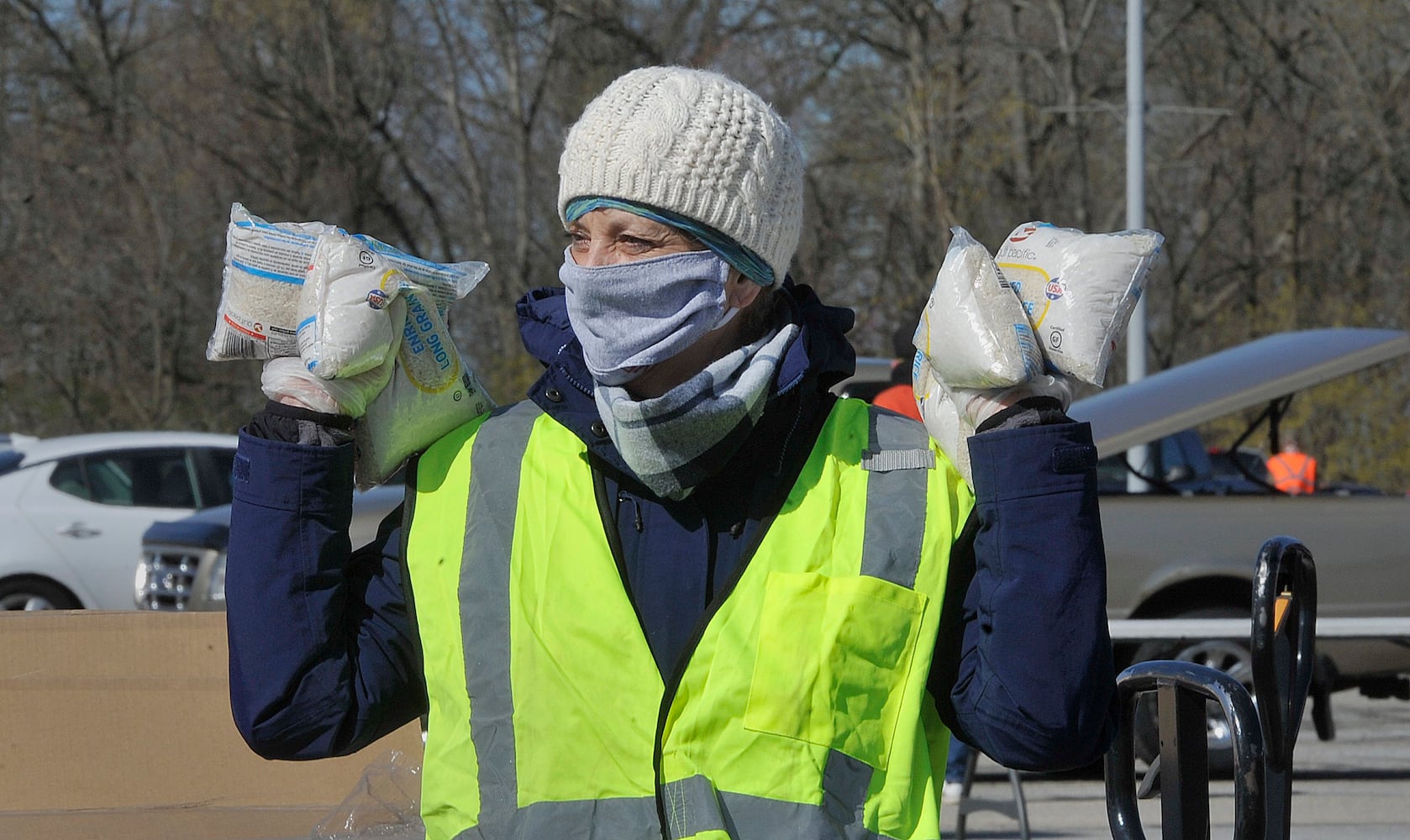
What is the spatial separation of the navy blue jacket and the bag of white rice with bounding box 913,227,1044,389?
0.26 ft

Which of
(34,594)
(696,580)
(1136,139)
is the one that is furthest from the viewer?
(1136,139)

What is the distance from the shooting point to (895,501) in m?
2.00

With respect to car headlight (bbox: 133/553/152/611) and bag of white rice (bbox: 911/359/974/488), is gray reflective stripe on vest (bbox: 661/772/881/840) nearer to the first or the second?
bag of white rice (bbox: 911/359/974/488)

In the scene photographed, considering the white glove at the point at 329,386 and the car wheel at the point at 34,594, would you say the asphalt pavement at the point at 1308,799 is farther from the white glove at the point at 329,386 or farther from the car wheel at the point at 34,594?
the car wheel at the point at 34,594

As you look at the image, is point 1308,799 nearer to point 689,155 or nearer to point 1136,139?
point 689,155

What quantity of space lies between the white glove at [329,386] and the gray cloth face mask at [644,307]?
0.25 metres

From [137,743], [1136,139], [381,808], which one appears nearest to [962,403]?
[381,808]

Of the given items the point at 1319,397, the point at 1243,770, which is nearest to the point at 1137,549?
the point at 1243,770

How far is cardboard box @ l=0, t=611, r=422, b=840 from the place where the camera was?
328cm

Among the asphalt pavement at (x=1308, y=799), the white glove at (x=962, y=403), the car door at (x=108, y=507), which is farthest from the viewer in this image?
the car door at (x=108, y=507)

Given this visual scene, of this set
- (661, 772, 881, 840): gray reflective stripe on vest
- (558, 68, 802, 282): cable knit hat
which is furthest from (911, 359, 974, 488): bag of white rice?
(661, 772, 881, 840): gray reflective stripe on vest

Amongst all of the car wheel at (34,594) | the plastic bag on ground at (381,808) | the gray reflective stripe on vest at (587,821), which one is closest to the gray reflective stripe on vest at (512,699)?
the gray reflective stripe on vest at (587,821)

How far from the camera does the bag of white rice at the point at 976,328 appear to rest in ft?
6.23

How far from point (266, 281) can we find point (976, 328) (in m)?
0.90
